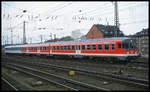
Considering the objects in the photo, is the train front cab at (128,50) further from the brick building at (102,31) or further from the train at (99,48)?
the brick building at (102,31)

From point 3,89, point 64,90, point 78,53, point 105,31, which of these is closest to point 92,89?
point 64,90

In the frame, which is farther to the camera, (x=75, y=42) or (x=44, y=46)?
(x=44, y=46)

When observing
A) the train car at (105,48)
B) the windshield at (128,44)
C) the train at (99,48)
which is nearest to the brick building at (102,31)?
the train at (99,48)

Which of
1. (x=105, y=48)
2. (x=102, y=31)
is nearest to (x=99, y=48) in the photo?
(x=105, y=48)

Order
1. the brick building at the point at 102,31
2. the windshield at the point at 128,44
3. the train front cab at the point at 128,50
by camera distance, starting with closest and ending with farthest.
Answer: the train front cab at the point at 128,50
the windshield at the point at 128,44
the brick building at the point at 102,31

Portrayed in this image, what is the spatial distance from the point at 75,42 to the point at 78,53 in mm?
1748

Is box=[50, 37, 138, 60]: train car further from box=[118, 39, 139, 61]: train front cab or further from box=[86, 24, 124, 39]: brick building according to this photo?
box=[86, 24, 124, 39]: brick building

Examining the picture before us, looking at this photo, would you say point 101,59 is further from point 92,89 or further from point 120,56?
point 92,89

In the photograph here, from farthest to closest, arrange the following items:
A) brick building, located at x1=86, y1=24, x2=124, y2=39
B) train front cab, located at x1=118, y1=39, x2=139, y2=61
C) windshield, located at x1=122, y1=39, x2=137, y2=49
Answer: brick building, located at x1=86, y1=24, x2=124, y2=39, windshield, located at x1=122, y1=39, x2=137, y2=49, train front cab, located at x1=118, y1=39, x2=139, y2=61

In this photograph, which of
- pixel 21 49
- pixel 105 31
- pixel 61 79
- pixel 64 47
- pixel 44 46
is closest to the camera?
pixel 61 79

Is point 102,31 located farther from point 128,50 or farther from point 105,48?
point 128,50

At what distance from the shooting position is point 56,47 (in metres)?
28.6

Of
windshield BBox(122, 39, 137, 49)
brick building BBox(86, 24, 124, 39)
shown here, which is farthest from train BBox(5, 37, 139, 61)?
brick building BBox(86, 24, 124, 39)

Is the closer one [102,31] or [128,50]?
[128,50]
